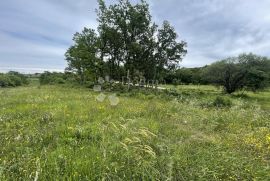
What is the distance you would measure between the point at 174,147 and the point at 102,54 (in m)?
35.3

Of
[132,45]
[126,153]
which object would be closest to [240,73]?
[132,45]

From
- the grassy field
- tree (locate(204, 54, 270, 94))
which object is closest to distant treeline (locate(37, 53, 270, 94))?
tree (locate(204, 54, 270, 94))

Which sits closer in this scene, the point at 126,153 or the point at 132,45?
the point at 126,153

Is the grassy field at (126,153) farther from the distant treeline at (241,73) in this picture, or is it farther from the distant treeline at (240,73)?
the distant treeline at (241,73)

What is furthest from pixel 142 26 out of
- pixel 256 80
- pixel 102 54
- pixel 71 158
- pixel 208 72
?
pixel 71 158

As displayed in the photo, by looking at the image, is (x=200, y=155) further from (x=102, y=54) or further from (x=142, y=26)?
(x=102, y=54)

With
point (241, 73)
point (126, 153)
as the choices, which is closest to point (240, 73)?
point (241, 73)

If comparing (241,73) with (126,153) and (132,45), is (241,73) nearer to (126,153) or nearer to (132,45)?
(132,45)

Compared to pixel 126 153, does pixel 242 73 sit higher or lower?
higher

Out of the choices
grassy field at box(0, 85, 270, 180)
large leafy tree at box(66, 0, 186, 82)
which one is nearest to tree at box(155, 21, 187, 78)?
large leafy tree at box(66, 0, 186, 82)

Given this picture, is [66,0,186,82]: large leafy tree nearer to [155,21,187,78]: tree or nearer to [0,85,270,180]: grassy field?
[155,21,187,78]: tree

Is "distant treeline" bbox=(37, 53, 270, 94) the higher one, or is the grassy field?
"distant treeline" bbox=(37, 53, 270, 94)

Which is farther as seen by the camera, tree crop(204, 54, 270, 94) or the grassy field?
tree crop(204, 54, 270, 94)

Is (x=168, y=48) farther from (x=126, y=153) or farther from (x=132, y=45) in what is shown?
(x=126, y=153)
